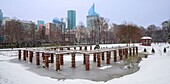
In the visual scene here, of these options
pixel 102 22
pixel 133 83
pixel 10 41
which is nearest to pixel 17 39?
pixel 10 41

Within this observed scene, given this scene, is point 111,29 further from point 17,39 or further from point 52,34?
point 17,39

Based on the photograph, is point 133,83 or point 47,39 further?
point 47,39

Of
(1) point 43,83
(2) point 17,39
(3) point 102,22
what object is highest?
(3) point 102,22

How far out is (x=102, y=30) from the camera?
78.3m

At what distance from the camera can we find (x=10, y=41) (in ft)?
203

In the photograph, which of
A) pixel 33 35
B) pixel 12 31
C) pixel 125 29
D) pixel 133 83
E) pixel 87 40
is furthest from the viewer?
pixel 87 40

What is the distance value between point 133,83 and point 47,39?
7296 centimetres

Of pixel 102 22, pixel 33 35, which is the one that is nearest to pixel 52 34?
pixel 33 35

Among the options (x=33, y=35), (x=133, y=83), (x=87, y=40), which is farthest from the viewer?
(x=87, y=40)

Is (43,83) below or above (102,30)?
below

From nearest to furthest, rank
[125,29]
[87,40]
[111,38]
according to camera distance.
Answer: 1. [125,29]
2. [87,40]
3. [111,38]

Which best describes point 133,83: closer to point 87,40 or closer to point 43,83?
point 43,83

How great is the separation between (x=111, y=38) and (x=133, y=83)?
85606 mm

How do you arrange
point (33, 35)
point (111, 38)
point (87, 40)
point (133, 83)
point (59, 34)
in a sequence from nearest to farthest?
1. point (133, 83)
2. point (33, 35)
3. point (59, 34)
4. point (87, 40)
5. point (111, 38)
